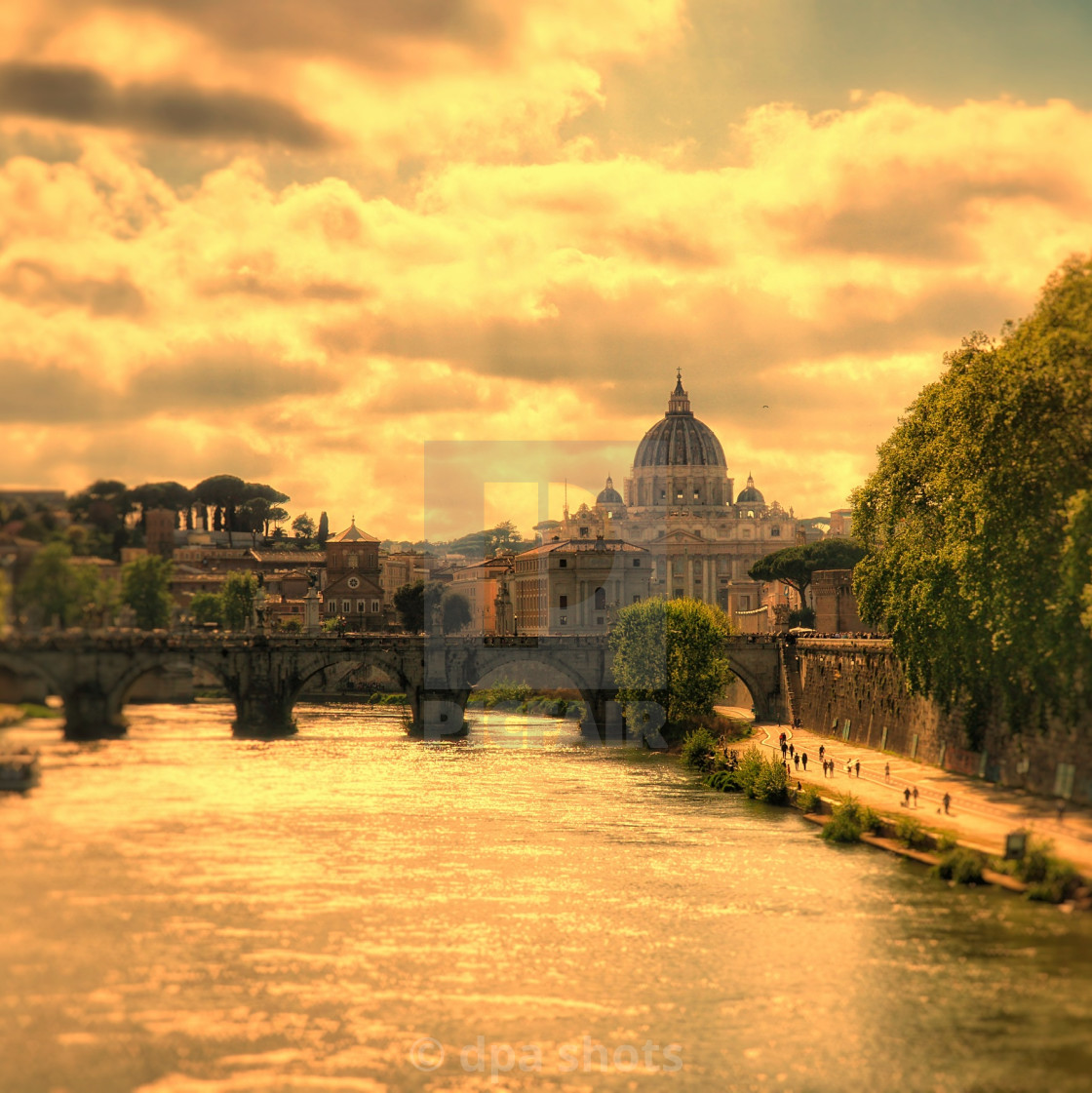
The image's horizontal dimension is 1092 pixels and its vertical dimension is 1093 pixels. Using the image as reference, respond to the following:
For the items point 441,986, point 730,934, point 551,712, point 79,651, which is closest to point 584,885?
point 730,934

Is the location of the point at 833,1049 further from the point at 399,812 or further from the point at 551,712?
the point at 551,712

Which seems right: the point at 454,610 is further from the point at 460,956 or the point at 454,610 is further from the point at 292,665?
the point at 460,956

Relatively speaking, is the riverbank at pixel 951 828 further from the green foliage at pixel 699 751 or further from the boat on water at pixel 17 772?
the boat on water at pixel 17 772

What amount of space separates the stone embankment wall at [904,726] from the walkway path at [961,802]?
654 millimetres

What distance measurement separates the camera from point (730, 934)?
1350 inches

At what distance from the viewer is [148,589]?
34.4 meters

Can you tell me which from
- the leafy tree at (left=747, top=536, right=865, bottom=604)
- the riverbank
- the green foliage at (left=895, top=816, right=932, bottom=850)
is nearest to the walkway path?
the riverbank

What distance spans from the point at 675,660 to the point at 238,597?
35203 mm

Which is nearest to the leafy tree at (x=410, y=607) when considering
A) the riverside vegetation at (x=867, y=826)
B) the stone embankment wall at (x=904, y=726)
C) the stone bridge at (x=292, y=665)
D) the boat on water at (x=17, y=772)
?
the stone bridge at (x=292, y=665)

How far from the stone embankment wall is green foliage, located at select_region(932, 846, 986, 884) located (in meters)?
7.93

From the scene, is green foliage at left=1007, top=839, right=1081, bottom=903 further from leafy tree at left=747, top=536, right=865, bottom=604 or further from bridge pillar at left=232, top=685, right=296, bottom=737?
leafy tree at left=747, top=536, right=865, bottom=604

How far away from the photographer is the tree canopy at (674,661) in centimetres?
7731

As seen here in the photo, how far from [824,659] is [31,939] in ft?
202

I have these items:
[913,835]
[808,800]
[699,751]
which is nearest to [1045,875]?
[913,835]
